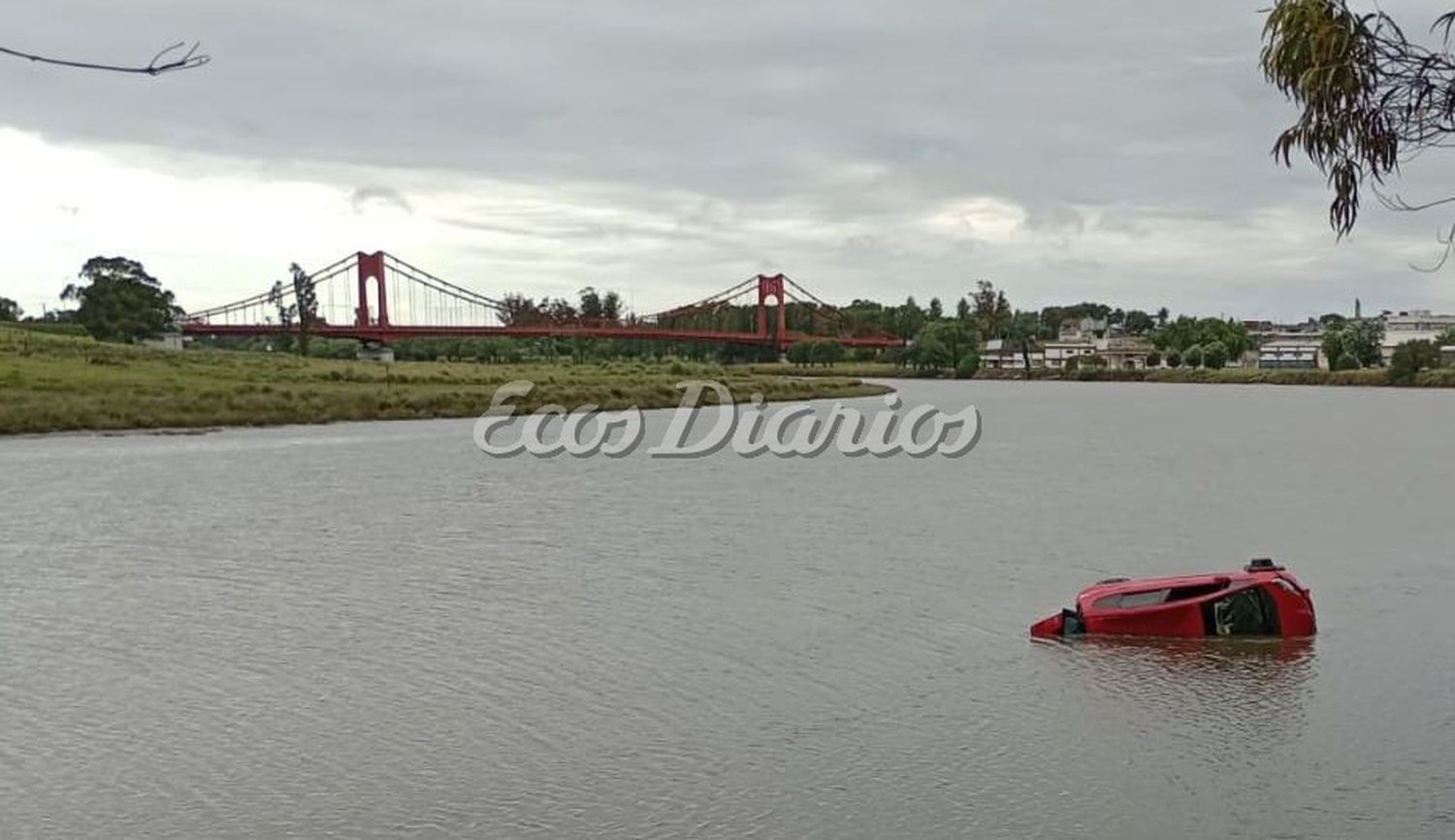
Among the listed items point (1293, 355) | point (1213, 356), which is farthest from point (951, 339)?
point (1293, 355)

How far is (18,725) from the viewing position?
12461mm

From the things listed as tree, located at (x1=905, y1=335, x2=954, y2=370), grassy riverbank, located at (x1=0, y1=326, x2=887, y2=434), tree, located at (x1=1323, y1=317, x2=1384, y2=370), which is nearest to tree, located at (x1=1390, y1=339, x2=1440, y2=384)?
tree, located at (x1=1323, y1=317, x2=1384, y2=370)

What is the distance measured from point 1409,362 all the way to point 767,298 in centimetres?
5180

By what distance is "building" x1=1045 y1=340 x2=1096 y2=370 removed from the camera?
164225 millimetres

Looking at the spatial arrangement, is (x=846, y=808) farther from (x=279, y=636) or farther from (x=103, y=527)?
(x=103, y=527)

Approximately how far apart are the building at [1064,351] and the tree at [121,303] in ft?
332

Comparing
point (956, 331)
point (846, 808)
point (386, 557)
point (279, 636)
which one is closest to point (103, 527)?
point (386, 557)

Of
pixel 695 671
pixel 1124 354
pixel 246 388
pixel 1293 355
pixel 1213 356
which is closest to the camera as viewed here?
pixel 695 671

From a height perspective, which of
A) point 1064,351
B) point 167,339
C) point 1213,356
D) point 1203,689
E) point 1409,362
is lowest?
point 1203,689

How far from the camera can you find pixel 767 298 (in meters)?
122

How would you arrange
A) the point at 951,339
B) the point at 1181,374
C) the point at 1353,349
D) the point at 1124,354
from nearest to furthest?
the point at 1353,349, the point at 951,339, the point at 1181,374, the point at 1124,354

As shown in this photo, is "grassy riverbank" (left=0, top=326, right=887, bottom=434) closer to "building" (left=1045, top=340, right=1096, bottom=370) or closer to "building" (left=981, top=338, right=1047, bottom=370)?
"building" (left=981, top=338, right=1047, bottom=370)

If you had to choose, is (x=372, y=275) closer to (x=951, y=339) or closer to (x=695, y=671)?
(x=951, y=339)

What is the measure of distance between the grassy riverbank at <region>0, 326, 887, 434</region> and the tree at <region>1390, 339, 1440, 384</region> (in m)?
55.3
